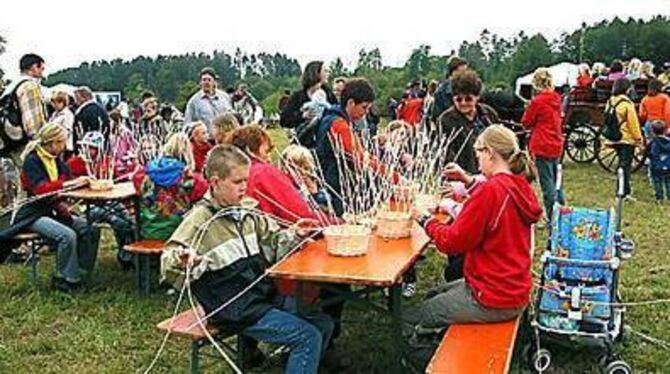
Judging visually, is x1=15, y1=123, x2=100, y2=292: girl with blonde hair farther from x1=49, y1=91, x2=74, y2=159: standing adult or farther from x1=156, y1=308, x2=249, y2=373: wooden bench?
x1=49, y1=91, x2=74, y2=159: standing adult

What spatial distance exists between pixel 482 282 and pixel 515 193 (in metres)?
0.45

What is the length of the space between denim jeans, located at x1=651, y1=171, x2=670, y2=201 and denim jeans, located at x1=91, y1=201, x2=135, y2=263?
644 centimetres

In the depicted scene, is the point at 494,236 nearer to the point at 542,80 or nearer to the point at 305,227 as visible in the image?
the point at 305,227

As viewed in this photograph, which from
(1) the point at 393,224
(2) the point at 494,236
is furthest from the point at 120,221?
(2) the point at 494,236

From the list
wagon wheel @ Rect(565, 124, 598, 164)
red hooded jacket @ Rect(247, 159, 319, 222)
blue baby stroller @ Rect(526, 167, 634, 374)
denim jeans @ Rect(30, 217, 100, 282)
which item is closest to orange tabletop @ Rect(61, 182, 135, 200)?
denim jeans @ Rect(30, 217, 100, 282)

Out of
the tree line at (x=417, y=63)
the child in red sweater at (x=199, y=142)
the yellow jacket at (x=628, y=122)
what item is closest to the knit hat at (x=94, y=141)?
the child in red sweater at (x=199, y=142)

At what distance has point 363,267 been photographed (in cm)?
369

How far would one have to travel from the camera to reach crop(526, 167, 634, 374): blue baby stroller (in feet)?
14.4

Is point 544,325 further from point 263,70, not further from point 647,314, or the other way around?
point 263,70

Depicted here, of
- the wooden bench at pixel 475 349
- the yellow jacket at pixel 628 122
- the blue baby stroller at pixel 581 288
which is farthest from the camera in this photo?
the yellow jacket at pixel 628 122

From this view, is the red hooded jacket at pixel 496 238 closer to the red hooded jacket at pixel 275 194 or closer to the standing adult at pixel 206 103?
the red hooded jacket at pixel 275 194

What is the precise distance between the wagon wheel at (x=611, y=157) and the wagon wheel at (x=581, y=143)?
0.58ft

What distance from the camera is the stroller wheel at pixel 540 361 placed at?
4.41 meters

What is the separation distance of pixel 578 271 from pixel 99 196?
3198mm
